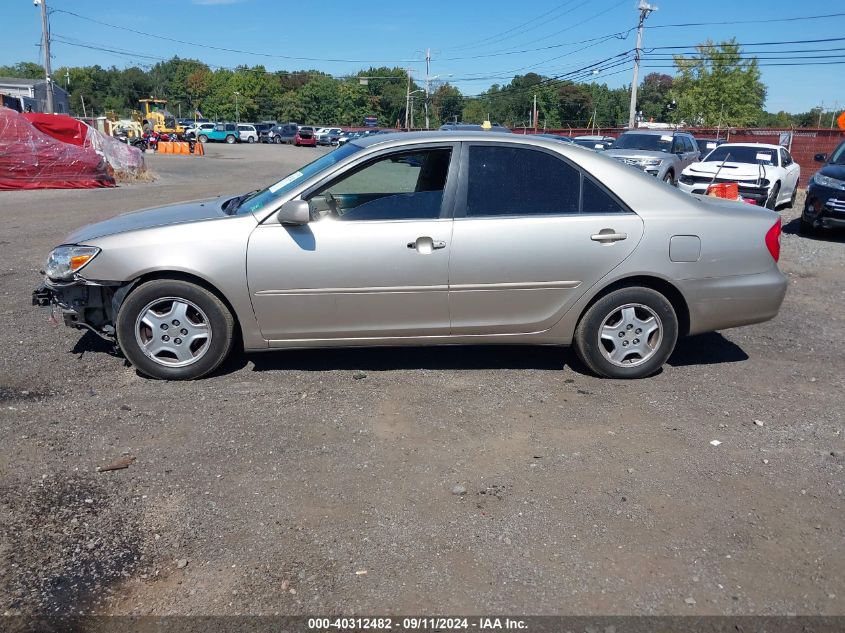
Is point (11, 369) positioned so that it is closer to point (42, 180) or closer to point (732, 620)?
point (732, 620)

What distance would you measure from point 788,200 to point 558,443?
1577cm

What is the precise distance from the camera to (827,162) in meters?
13.3

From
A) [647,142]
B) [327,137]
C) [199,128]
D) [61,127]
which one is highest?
[199,128]

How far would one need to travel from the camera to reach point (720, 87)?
58.2 metres

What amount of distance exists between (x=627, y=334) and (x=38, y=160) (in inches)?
743

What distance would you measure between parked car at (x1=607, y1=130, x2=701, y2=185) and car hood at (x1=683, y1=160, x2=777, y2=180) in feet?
2.99

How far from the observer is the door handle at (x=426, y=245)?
187 inches

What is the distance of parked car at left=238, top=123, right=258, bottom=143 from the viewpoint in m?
64.8

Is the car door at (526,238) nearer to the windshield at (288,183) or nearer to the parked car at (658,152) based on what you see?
the windshield at (288,183)

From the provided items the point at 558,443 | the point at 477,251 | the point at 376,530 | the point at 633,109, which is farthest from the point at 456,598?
the point at 633,109

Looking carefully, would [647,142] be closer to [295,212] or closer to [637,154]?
[637,154]

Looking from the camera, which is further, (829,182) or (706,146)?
(706,146)

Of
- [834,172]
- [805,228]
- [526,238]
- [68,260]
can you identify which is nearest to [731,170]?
[805,228]

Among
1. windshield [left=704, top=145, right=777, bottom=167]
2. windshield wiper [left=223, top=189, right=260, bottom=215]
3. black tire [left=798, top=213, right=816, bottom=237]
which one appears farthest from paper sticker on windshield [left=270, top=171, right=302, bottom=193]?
windshield [left=704, top=145, right=777, bottom=167]
